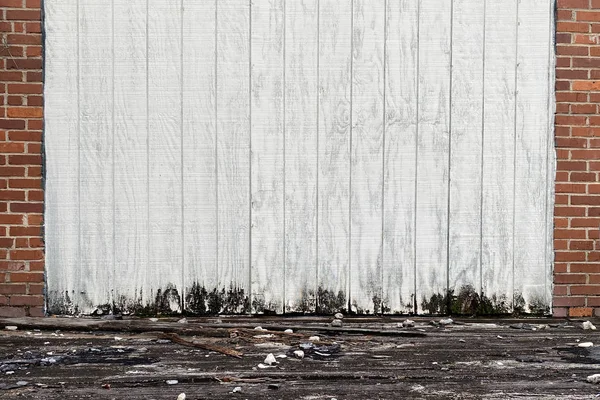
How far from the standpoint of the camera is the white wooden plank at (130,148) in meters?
4.39

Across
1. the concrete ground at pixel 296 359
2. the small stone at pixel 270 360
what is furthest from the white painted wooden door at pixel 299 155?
the small stone at pixel 270 360

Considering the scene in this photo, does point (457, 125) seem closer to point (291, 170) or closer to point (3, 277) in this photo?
point (291, 170)

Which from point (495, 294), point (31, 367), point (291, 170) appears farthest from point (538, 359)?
point (31, 367)

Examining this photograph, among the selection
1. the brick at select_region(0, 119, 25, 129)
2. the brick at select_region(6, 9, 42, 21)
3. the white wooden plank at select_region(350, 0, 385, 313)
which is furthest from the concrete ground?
the brick at select_region(6, 9, 42, 21)

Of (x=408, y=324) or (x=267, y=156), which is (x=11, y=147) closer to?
(x=267, y=156)

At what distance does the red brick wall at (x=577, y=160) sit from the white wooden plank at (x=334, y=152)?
4.08 ft

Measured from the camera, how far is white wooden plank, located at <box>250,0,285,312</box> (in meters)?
4.43

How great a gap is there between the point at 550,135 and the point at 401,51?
3.32 feet

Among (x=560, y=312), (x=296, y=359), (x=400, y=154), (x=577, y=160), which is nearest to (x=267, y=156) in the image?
(x=400, y=154)

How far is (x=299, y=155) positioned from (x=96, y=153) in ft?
3.85

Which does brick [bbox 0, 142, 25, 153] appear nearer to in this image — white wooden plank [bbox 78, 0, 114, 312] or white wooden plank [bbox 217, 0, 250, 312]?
white wooden plank [bbox 78, 0, 114, 312]

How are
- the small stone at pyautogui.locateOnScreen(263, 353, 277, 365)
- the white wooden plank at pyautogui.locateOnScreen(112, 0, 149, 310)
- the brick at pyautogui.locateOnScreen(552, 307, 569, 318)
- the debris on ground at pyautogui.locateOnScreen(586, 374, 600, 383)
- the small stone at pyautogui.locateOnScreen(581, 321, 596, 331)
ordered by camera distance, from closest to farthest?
the debris on ground at pyautogui.locateOnScreen(586, 374, 600, 383), the small stone at pyautogui.locateOnScreen(263, 353, 277, 365), the small stone at pyautogui.locateOnScreen(581, 321, 596, 331), the white wooden plank at pyautogui.locateOnScreen(112, 0, 149, 310), the brick at pyautogui.locateOnScreen(552, 307, 569, 318)

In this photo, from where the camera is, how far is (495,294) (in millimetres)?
4551

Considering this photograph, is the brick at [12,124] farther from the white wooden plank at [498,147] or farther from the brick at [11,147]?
the white wooden plank at [498,147]
